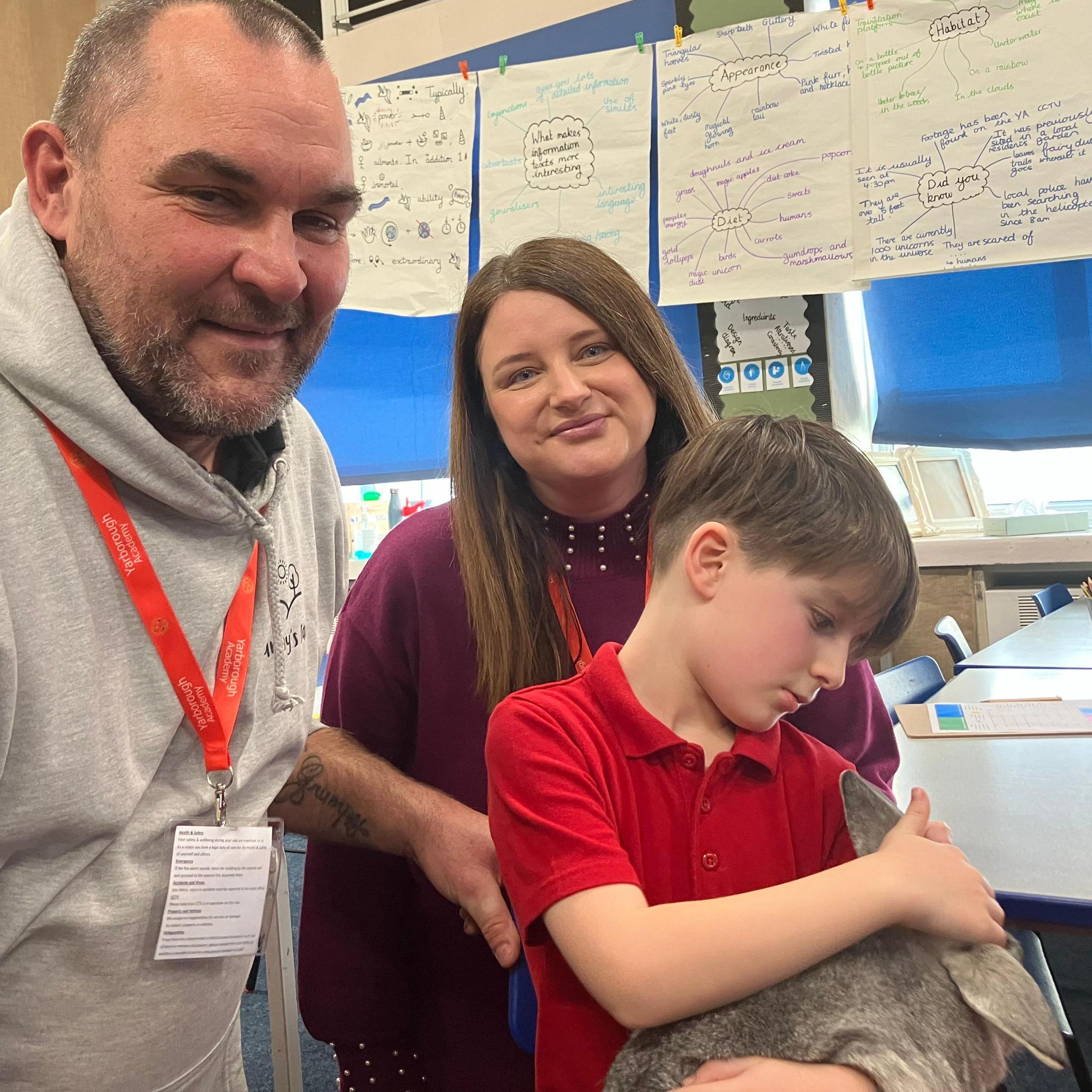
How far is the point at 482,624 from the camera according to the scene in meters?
1.23

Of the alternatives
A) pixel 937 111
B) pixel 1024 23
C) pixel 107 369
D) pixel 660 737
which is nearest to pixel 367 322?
pixel 937 111

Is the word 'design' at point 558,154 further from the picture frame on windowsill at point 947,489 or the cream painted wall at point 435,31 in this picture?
the picture frame on windowsill at point 947,489

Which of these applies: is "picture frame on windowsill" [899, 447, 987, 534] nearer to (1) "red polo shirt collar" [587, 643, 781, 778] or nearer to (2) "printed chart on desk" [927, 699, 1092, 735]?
(2) "printed chart on desk" [927, 699, 1092, 735]

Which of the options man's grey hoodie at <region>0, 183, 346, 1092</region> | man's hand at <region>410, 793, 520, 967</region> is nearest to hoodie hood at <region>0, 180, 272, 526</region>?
man's grey hoodie at <region>0, 183, 346, 1092</region>

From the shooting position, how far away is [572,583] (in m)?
1.28

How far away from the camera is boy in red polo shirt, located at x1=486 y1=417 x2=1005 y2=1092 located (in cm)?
72

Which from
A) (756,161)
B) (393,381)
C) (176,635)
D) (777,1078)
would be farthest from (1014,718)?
(393,381)

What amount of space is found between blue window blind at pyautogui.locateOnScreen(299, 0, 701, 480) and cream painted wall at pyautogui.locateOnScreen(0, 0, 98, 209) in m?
1.37

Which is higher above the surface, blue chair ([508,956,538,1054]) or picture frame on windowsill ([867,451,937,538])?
picture frame on windowsill ([867,451,937,538])

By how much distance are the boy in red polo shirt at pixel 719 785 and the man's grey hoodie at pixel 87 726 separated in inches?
16.5

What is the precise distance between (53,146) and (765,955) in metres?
1.12

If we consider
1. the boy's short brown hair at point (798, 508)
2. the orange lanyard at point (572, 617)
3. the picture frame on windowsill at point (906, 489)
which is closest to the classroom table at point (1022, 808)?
the boy's short brown hair at point (798, 508)

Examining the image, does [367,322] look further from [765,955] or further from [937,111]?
[765,955]

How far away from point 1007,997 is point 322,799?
0.92 m
